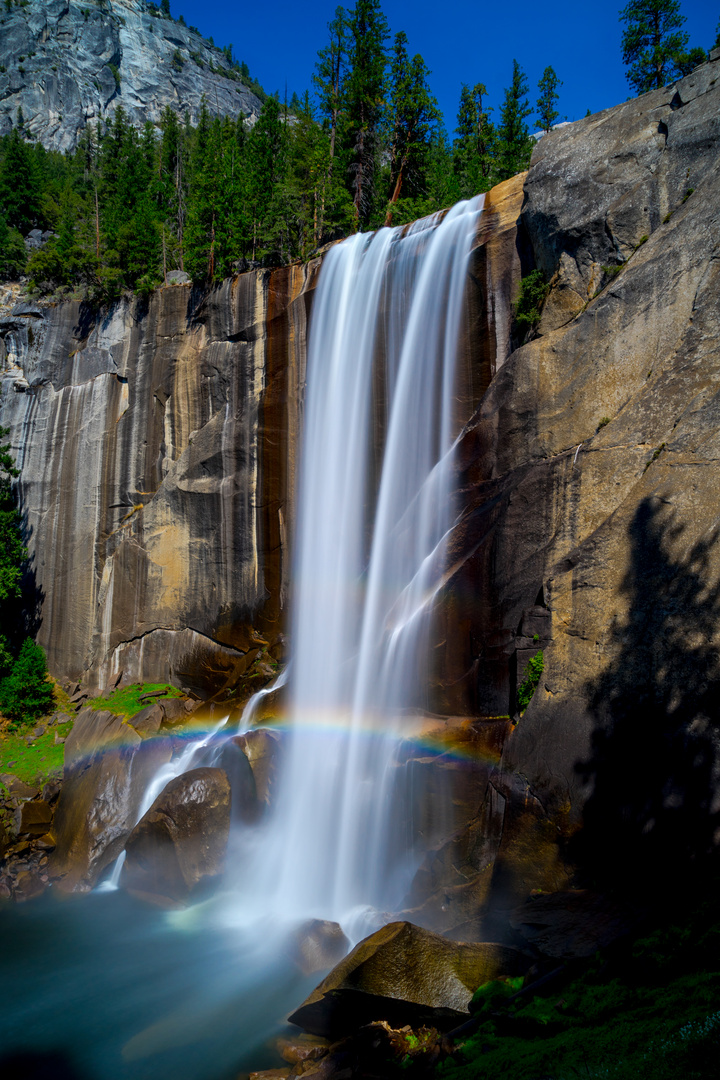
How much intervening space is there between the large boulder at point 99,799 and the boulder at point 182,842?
4.29 feet

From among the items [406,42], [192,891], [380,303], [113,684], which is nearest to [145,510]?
[113,684]

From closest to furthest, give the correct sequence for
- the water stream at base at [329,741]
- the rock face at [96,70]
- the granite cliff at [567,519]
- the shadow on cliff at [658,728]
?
1. the shadow on cliff at [658,728]
2. the granite cliff at [567,519]
3. the water stream at base at [329,741]
4. the rock face at [96,70]

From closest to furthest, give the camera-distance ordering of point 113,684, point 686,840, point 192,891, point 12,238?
1. point 686,840
2. point 192,891
3. point 113,684
4. point 12,238

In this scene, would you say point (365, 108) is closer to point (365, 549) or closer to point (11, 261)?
point (11, 261)

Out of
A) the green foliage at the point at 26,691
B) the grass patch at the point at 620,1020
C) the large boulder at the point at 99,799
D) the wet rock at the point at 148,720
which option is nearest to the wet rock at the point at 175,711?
the wet rock at the point at 148,720

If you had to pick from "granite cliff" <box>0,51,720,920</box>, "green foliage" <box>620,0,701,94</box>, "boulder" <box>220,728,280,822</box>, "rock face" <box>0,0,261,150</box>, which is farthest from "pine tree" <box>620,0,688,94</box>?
"rock face" <box>0,0,261,150</box>

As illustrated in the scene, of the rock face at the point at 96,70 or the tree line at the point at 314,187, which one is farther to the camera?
the rock face at the point at 96,70

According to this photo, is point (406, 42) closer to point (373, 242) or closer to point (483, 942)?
point (373, 242)

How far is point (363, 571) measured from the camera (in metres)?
16.0

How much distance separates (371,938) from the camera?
7191mm

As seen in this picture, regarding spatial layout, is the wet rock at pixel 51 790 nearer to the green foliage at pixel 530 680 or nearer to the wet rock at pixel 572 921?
the green foliage at pixel 530 680

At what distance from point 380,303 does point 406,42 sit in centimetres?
1662

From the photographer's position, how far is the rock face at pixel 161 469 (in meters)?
18.9

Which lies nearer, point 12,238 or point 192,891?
point 192,891
